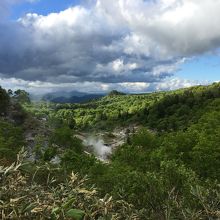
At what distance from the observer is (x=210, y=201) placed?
9.38 metres

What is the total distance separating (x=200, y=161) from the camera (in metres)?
51.8

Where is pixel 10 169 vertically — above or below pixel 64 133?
above

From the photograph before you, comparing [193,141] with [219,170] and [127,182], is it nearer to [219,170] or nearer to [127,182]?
[219,170]

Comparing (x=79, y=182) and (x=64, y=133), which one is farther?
(x=64, y=133)

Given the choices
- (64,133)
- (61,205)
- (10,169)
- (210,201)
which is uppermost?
(10,169)

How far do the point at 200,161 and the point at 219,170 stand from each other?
2.83m

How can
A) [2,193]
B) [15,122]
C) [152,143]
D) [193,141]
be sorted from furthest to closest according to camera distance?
1. [15,122]
2. [152,143]
3. [193,141]
4. [2,193]

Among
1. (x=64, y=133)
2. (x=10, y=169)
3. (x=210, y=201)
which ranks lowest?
(x=64, y=133)

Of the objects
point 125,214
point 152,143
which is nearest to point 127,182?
point 125,214

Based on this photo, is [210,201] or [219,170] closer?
[210,201]

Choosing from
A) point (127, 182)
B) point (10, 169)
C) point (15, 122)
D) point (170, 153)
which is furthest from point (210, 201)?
point (15, 122)

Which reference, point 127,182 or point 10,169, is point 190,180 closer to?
point 127,182

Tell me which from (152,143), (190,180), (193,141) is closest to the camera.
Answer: (190,180)

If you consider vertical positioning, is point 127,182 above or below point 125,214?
below
